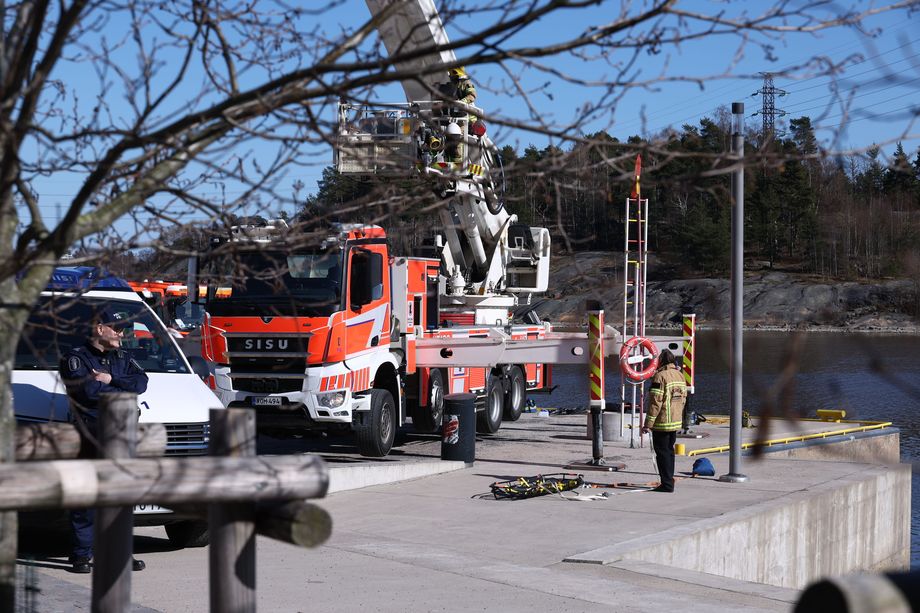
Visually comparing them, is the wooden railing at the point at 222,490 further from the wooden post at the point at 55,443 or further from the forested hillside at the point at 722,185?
the forested hillside at the point at 722,185

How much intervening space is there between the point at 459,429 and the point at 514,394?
6.67 metres

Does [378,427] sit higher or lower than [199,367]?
lower

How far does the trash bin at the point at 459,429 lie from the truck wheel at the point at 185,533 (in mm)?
5977

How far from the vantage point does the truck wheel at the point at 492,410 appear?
20.0 m

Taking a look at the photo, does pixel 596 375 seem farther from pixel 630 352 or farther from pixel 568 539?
pixel 568 539

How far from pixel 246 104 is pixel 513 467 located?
12088 millimetres

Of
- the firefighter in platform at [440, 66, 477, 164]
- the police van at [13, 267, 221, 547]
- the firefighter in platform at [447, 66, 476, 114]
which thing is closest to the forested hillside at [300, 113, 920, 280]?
the firefighter in platform at [440, 66, 477, 164]

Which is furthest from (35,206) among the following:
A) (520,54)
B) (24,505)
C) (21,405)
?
(21,405)

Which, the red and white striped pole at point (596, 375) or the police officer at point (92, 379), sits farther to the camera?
the red and white striped pole at point (596, 375)

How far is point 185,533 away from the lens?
32.9 ft

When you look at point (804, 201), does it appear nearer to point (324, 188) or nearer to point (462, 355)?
point (324, 188)

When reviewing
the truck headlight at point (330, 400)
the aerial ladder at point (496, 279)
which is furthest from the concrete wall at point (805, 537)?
the truck headlight at point (330, 400)

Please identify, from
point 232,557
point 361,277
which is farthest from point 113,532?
point 361,277

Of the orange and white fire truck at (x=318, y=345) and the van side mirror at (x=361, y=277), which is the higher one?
the van side mirror at (x=361, y=277)
